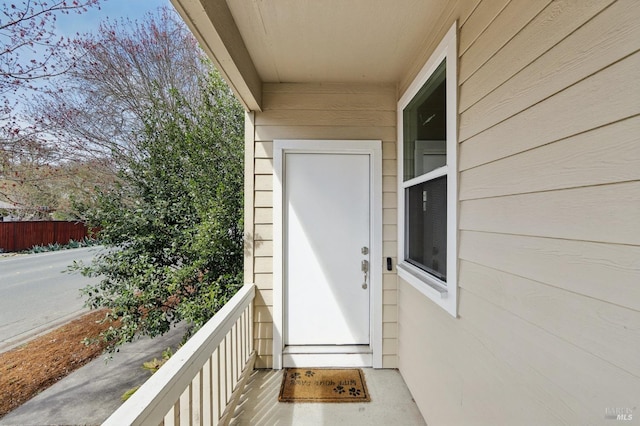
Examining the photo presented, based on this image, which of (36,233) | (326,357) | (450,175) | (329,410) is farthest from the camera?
(36,233)

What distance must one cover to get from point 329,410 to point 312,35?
258cm

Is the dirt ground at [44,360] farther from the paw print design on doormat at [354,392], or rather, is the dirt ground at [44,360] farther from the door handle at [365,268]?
the door handle at [365,268]

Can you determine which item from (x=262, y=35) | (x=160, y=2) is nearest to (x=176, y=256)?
(x=262, y=35)

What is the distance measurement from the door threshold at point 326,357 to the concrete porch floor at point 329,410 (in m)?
0.23

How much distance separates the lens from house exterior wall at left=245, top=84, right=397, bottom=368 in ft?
7.54

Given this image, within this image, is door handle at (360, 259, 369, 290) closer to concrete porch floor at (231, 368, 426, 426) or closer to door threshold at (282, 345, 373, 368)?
door threshold at (282, 345, 373, 368)

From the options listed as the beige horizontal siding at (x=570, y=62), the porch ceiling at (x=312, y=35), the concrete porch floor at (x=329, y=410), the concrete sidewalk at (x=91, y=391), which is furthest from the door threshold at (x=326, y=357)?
the porch ceiling at (x=312, y=35)

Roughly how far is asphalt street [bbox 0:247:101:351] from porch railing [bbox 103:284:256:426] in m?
2.03

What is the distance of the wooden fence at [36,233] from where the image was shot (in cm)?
216

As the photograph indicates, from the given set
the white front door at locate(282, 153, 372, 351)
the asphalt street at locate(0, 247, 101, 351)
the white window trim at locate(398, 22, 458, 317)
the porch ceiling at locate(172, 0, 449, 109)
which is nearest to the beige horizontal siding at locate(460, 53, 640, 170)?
the white window trim at locate(398, 22, 458, 317)

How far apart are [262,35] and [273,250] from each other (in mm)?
1630

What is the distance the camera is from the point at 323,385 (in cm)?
205

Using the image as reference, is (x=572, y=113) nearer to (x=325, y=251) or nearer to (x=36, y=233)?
(x=325, y=251)

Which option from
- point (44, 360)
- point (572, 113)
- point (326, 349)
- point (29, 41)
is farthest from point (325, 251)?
point (29, 41)
